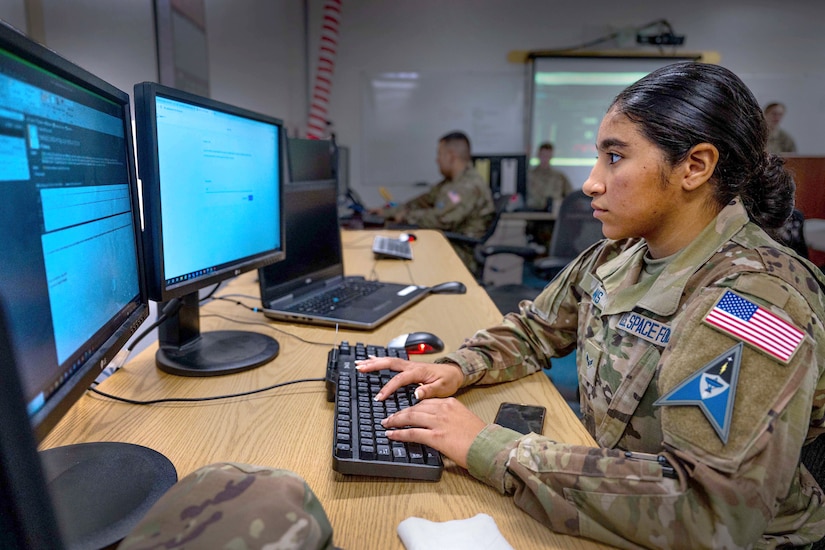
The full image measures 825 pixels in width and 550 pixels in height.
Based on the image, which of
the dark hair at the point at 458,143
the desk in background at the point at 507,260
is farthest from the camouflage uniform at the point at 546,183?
the dark hair at the point at 458,143

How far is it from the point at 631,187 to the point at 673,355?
0.89 ft

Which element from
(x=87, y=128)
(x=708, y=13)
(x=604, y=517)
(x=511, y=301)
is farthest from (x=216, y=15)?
(x=708, y=13)

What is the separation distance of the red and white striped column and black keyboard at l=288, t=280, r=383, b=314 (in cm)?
359

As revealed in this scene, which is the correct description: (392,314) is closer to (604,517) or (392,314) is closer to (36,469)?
(604,517)

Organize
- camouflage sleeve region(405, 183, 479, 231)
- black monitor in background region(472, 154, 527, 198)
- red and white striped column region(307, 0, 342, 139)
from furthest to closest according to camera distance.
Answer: red and white striped column region(307, 0, 342, 139) → black monitor in background region(472, 154, 527, 198) → camouflage sleeve region(405, 183, 479, 231)

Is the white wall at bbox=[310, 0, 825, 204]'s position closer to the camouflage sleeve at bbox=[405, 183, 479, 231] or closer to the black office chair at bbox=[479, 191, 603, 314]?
the camouflage sleeve at bbox=[405, 183, 479, 231]

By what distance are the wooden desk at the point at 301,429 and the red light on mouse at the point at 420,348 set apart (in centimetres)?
7

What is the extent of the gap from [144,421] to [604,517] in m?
0.58

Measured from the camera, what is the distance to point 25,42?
43 cm

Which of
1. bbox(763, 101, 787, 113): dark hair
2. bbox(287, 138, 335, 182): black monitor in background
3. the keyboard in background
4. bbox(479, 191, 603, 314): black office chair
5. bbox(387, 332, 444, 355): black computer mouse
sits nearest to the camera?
bbox(387, 332, 444, 355): black computer mouse

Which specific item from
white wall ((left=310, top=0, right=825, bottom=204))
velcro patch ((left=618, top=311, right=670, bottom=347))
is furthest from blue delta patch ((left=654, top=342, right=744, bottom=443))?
white wall ((left=310, top=0, right=825, bottom=204))

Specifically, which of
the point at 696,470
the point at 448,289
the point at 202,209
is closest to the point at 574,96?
the point at 448,289

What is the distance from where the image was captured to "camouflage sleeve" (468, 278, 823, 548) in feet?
1.72

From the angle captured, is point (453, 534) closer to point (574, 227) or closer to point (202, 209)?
point (202, 209)
